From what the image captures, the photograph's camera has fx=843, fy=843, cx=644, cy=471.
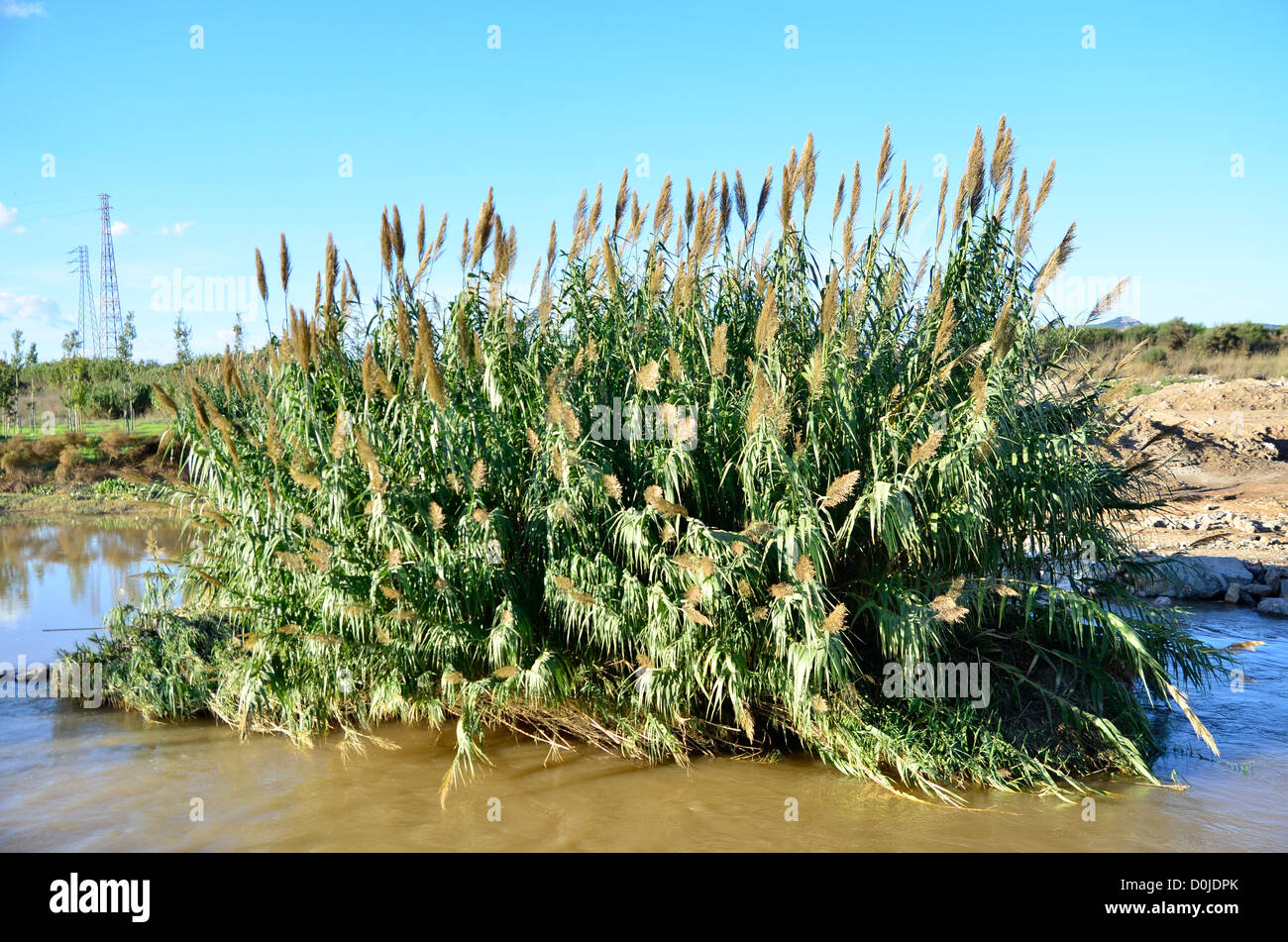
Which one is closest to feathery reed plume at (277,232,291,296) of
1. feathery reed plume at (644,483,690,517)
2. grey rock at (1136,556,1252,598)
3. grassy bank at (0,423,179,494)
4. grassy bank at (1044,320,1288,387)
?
feathery reed plume at (644,483,690,517)

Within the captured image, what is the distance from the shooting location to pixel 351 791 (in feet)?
16.1

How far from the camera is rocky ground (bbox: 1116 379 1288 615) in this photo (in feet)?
31.9

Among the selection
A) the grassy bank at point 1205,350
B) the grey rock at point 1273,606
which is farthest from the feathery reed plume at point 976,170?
the grassy bank at point 1205,350

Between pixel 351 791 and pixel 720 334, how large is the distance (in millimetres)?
3384

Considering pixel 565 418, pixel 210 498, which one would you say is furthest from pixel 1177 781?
pixel 210 498

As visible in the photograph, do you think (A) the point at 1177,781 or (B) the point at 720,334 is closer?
(B) the point at 720,334

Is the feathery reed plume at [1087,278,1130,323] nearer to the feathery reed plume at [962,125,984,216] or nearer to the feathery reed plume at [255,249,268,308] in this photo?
the feathery reed plume at [962,125,984,216]

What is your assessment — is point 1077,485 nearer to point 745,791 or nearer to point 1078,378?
point 1078,378

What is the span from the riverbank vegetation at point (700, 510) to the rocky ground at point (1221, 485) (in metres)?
1.25

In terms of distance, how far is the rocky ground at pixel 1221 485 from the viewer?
9.73 m

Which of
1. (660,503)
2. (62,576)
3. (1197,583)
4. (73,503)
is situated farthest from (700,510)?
(73,503)

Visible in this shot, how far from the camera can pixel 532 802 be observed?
4.78m

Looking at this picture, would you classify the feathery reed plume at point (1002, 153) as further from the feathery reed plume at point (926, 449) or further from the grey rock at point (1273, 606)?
the grey rock at point (1273, 606)
